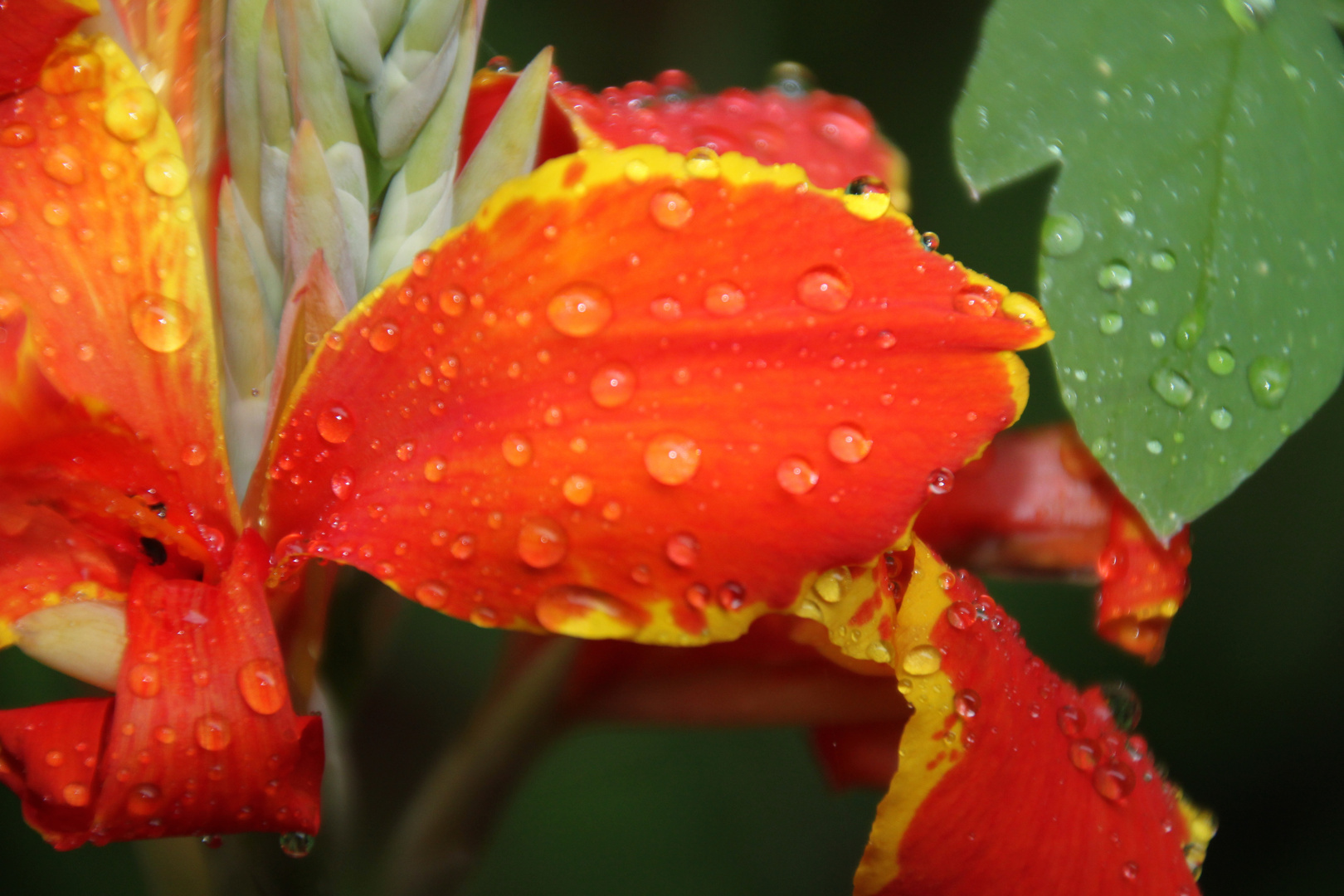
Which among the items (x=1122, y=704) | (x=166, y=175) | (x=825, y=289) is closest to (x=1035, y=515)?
(x=1122, y=704)

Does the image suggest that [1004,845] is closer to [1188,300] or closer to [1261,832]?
[1188,300]

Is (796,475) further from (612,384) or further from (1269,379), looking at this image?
(1269,379)

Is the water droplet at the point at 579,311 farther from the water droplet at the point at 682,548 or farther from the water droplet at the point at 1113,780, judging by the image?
the water droplet at the point at 1113,780

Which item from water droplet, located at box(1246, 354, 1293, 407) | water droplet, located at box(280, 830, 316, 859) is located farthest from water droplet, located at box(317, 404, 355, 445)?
water droplet, located at box(1246, 354, 1293, 407)

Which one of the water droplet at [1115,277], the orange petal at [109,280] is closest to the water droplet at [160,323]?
the orange petal at [109,280]

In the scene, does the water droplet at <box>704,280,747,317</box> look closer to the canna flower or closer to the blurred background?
the canna flower
